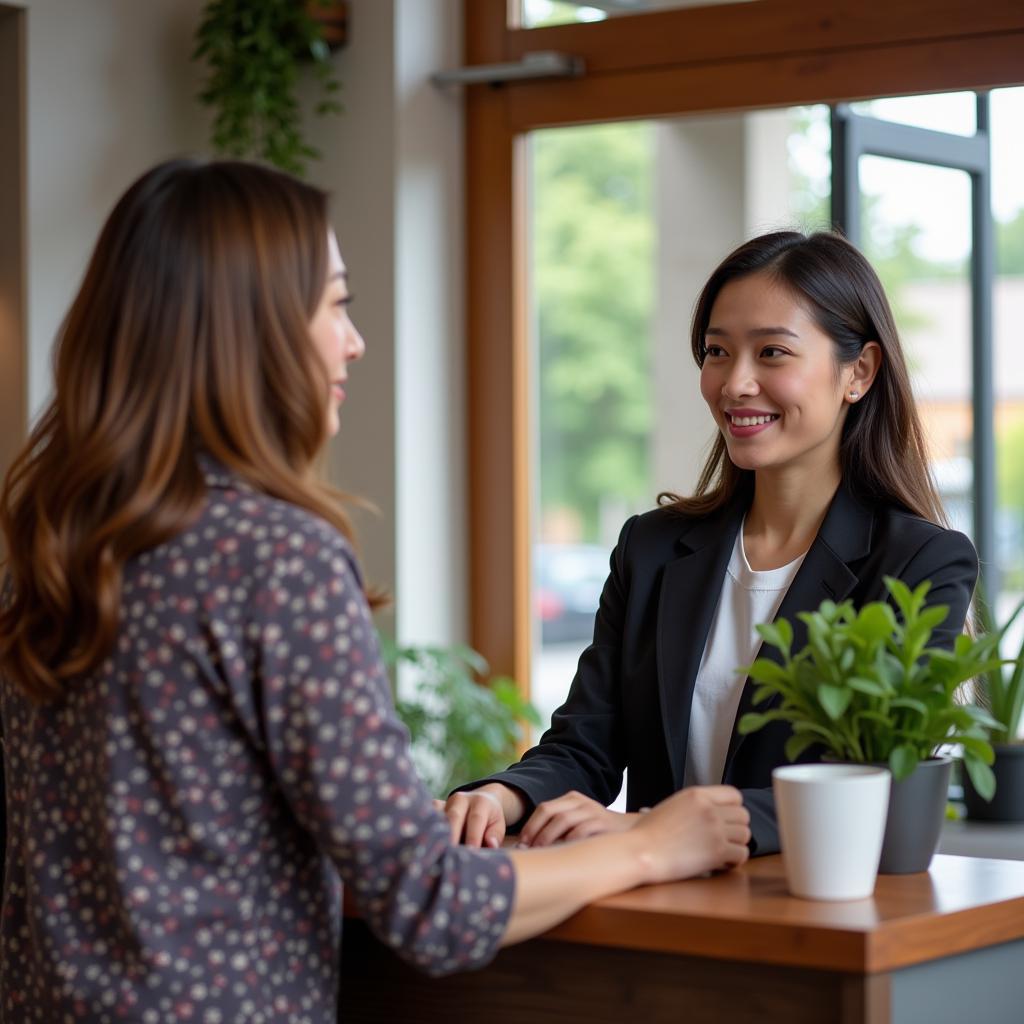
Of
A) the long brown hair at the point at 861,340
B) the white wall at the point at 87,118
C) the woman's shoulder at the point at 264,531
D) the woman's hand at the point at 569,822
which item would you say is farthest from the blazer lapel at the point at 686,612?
the white wall at the point at 87,118

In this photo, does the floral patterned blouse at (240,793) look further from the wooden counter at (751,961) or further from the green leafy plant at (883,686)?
the green leafy plant at (883,686)

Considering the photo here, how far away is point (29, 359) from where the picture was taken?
4215 mm

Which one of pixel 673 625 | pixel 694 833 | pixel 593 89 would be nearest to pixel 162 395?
pixel 694 833

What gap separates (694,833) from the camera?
1.64 metres

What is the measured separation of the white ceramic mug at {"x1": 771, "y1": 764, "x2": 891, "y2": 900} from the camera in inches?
59.8

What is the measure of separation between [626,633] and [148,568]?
105 cm

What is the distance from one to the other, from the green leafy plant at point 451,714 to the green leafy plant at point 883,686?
2.72 metres

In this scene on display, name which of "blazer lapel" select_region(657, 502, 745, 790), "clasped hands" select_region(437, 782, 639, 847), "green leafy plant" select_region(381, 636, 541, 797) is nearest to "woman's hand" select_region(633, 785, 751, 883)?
"clasped hands" select_region(437, 782, 639, 847)

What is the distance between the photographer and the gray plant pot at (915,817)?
1646 millimetres

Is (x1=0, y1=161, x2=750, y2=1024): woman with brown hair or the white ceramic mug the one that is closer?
(x1=0, y1=161, x2=750, y2=1024): woman with brown hair

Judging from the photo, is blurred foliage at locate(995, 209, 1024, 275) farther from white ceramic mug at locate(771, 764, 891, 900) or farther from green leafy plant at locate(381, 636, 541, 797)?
white ceramic mug at locate(771, 764, 891, 900)

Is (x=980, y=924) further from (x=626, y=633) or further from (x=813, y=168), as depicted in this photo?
(x=813, y=168)

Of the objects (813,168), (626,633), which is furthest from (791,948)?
(813,168)

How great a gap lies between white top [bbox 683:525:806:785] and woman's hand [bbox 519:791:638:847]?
15.0 inches
